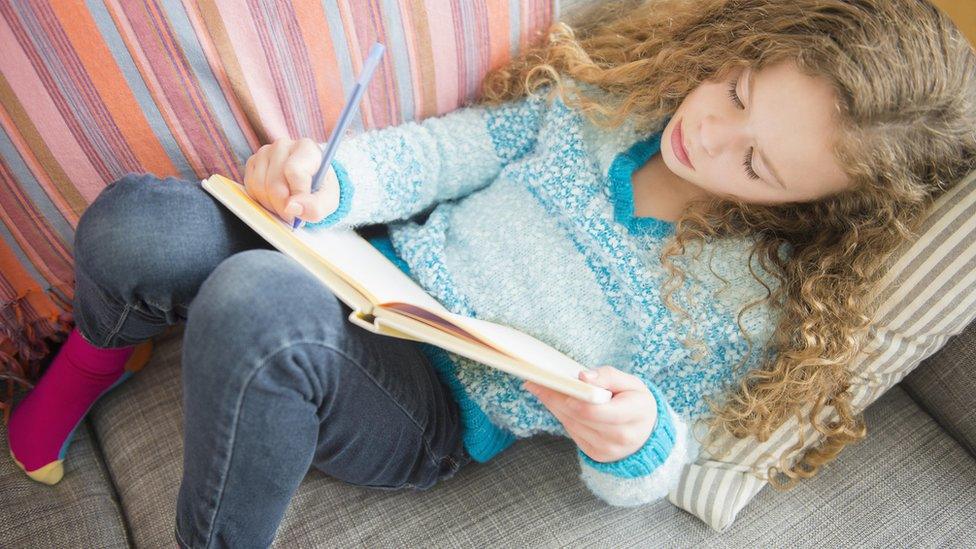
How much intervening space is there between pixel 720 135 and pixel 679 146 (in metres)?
0.06

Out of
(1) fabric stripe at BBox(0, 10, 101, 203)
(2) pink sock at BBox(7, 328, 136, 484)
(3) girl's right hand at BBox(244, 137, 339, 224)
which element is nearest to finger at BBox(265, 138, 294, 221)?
(3) girl's right hand at BBox(244, 137, 339, 224)

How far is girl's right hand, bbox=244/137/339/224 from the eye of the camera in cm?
72

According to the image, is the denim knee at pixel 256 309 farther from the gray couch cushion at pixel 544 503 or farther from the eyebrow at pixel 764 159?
the eyebrow at pixel 764 159

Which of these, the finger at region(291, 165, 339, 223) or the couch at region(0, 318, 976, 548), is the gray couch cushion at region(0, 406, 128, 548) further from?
the finger at region(291, 165, 339, 223)

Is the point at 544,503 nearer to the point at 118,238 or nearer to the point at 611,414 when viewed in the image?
the point at 611,414

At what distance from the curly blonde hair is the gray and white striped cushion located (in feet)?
0.07

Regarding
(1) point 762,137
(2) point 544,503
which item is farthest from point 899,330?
(2) point 544,503

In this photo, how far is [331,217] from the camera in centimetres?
80

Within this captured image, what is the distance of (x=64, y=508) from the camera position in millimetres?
863

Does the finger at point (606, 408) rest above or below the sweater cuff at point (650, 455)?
above

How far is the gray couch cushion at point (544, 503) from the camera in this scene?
86cm

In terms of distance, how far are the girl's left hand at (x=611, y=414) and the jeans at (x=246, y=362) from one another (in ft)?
0.56

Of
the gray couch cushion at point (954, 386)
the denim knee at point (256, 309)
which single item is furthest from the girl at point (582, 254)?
the gray couch cushion at point (954, 386)

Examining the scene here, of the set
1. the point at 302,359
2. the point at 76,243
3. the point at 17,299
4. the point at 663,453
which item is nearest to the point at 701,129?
the point at 663,453
